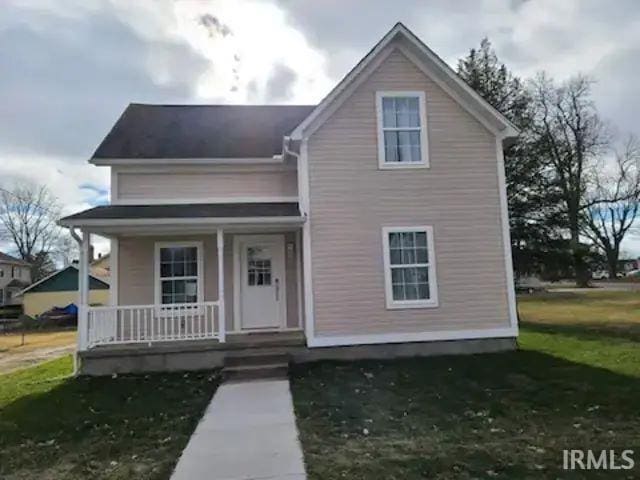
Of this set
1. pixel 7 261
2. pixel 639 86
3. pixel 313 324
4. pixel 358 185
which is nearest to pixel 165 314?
pixel 313 324

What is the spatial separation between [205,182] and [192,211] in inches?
66.1

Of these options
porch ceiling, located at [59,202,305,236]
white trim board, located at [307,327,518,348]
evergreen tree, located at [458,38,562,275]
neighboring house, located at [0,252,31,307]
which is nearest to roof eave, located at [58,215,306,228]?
porch ceiling, located at [59,202,305,236]

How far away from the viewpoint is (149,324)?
1128 centimetres

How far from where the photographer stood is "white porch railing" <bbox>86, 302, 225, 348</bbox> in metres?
9.79

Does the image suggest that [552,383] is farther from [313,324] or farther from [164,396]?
[164,396]

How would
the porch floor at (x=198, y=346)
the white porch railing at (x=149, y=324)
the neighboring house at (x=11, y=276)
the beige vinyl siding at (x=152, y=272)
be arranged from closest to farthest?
the porch floor at (x=198, y=346) < the white porch railing at (x=149, y=324) < the beige vinyl siding at (x=152, y=272) < the neighboring house at (x=11, y=276)

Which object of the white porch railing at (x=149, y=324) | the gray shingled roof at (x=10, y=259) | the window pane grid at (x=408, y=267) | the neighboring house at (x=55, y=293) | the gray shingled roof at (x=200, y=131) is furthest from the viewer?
the gray shingled roof at (x=10, y=259)

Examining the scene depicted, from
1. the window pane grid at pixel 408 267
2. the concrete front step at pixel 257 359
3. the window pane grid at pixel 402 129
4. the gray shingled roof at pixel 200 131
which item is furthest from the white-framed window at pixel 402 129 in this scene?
the concrete front step at pixel 257 359

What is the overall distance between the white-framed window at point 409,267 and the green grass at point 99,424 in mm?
4148

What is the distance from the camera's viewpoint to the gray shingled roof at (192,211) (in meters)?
10.2

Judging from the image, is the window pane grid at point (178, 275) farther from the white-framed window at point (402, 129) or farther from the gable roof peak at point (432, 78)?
the white-framed window at point (402, 129)

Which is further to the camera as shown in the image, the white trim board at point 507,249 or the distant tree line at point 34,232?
the distant tree line at point 34,232

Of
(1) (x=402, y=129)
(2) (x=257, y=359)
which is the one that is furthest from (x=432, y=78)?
(2) (x=257, y=359)

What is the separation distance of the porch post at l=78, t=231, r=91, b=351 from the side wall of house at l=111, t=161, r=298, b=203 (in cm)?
204
